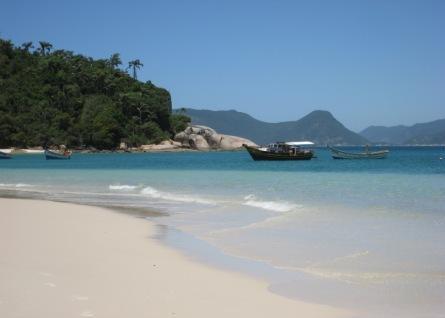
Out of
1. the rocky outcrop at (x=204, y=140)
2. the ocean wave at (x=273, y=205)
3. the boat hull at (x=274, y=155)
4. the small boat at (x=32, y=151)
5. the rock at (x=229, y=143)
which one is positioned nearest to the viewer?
the ocean wave at (x=273, y=205)

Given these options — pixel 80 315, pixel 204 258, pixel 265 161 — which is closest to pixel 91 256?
pixel 204 258

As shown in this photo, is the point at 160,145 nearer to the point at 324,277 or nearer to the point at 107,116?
the point at 107,116

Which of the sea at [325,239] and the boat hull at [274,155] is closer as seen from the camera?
the sea at [325,239]

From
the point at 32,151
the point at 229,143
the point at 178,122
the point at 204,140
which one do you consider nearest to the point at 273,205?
the point at 32,151

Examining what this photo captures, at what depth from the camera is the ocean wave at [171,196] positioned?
19728 mm

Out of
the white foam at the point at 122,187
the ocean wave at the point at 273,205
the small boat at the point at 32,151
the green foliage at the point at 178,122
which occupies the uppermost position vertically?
the green foliage at the point at 178,122

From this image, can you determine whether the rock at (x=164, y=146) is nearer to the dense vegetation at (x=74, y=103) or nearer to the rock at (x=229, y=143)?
the dense vegetation at (x=74, y=103)

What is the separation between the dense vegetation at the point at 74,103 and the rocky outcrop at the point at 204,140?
3.78 meters

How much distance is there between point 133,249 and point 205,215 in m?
5.82

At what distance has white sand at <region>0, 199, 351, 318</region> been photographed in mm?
5797

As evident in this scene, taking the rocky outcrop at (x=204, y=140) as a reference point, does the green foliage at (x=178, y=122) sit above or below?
above

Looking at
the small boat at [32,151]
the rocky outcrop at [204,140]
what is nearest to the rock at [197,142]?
the rocky outcrop at [204,140]

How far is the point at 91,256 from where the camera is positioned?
28.8 feet

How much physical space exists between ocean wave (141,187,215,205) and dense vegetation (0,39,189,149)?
83.9 m
